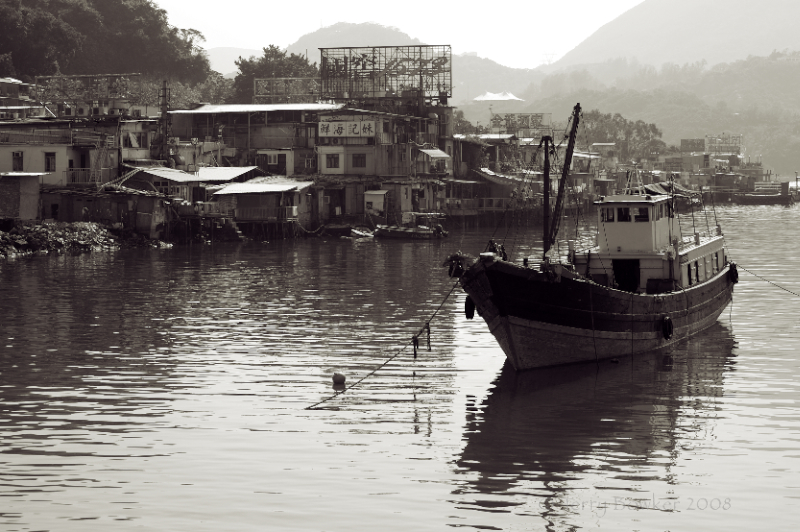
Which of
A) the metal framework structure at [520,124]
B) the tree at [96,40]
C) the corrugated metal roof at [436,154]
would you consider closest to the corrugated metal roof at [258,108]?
the corrugated metal roof at [436,154]

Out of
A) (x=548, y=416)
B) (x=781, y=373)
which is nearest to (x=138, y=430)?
(x=548, y=416)

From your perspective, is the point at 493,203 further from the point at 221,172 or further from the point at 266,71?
the point at 266,71

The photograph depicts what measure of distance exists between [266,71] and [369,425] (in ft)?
355

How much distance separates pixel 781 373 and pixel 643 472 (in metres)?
11.0

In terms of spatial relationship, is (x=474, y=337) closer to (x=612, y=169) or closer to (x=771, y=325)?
(x=771, y=325)

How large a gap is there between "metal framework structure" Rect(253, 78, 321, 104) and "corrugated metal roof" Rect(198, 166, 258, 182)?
15.6 m

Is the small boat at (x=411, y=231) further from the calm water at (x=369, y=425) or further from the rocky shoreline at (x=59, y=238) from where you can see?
the calm water at (x=369, y=425)

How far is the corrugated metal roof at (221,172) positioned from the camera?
7906 centimetres

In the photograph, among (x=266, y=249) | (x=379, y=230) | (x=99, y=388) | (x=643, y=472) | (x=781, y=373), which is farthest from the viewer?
(x=379, y=230)

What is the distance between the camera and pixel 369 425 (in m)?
22.1

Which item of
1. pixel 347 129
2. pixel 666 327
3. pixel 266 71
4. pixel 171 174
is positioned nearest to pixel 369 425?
pixel 666 327

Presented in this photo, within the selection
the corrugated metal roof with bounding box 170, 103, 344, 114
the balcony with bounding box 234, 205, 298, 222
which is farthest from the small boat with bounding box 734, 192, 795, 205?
the balcony with bounding box 234, 205, 298, 222

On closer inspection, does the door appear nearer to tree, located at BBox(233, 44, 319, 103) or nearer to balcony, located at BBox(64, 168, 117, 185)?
balcony, located at BBox(64, 168, 117, 185)

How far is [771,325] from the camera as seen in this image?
36.9m
